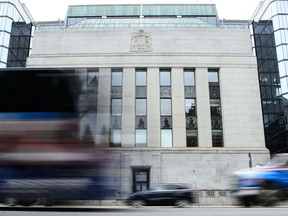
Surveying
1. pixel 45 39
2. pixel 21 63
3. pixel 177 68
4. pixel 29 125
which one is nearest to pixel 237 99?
pixel 177 68

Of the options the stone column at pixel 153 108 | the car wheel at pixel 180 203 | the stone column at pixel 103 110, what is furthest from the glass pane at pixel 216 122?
the stone column at pixel 103 110

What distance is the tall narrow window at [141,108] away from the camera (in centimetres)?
3631

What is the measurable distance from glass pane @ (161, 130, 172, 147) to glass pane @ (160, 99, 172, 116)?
2104mm

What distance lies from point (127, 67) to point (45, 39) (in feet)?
37.4

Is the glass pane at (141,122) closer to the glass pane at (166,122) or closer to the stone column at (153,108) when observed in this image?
the stone column at (153,108)

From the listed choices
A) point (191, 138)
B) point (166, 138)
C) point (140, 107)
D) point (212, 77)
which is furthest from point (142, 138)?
point (212, 77)

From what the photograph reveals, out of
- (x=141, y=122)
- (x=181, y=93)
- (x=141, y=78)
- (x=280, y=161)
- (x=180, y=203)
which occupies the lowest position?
(x=180, y=203)

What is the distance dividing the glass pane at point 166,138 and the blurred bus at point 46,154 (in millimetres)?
27419

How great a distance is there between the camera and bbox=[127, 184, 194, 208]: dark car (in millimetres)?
18922

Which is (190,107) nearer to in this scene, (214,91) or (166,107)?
(166,107)

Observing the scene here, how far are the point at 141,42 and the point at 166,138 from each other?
1244 centimetres

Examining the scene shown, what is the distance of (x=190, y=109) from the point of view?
123 feet

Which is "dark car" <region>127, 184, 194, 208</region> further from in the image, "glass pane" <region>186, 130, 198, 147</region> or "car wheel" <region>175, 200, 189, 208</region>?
"glass pane" <region>186, 130, 198, 147</region>

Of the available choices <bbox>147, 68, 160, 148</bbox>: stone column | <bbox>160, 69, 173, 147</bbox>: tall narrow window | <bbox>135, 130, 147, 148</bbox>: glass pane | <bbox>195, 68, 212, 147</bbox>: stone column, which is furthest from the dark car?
<bbox>195, 68, 212, 147</bbox>: stone column
